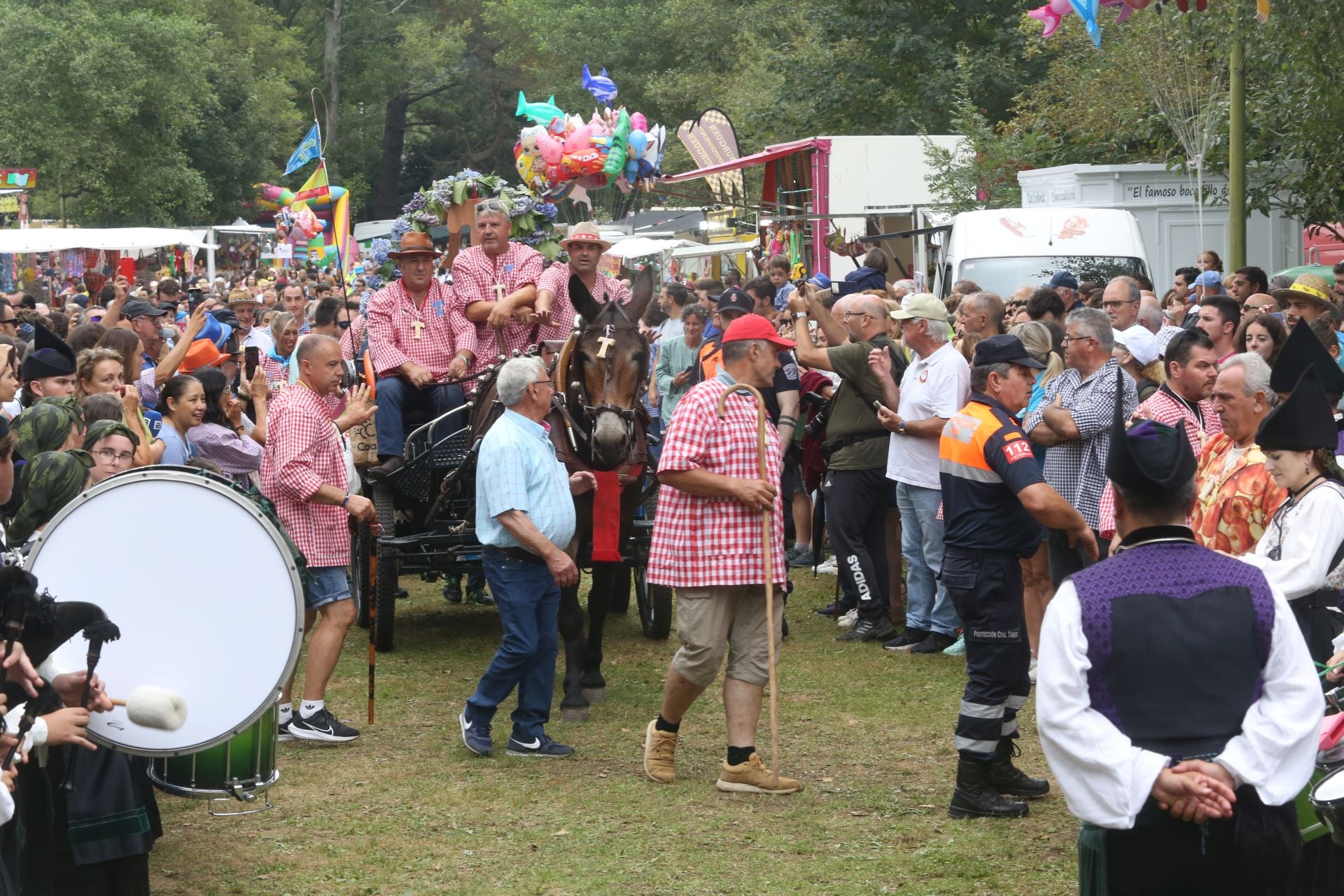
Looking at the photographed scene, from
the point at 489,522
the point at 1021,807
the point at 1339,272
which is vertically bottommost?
the point at 1021,807

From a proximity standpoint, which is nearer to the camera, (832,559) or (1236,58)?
(832,559)

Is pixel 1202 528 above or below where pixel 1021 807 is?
above

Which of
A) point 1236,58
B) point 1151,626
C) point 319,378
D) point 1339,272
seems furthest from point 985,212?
point 1151,626

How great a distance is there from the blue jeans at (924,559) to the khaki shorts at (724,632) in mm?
2837

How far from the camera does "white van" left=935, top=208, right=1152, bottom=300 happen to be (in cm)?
1584

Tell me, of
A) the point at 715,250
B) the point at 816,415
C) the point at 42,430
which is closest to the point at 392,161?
the point at 715,250

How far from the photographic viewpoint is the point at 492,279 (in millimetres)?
10086

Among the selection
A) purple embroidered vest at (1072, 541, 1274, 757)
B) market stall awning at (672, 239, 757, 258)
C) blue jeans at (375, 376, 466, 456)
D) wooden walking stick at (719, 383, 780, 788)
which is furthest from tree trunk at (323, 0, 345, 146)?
purple embroidered vest at (1072, 541, 1274, 757)

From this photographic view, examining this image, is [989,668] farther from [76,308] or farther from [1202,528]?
[76,308]

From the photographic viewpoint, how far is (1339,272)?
38.9 feet

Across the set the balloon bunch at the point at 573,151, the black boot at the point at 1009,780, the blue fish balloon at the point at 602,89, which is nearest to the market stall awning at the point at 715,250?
the blue fish balloon at the point at 602,89

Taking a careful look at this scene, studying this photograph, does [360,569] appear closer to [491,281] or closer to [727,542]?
[491,281]

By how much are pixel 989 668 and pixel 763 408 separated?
1.45 m

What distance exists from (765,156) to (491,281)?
1865 centimetres
